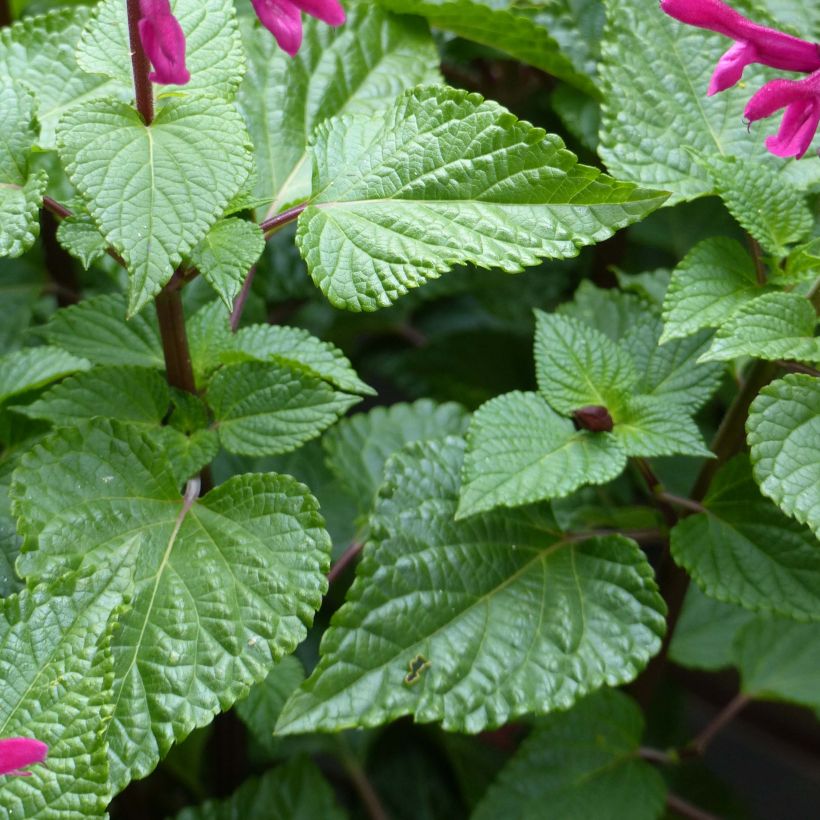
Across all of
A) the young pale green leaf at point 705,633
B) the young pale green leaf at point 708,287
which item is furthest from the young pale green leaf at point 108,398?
the young pale green leaf at point 705,633

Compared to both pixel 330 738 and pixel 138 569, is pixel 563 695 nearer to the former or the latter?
pixel 138 569

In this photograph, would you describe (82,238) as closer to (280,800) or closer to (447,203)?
(447,203)

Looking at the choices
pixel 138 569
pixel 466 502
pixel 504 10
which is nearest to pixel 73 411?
pixel 138 569

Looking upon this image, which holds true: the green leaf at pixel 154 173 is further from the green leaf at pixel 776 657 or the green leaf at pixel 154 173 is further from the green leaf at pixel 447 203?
the green leaf at pixel 776 657

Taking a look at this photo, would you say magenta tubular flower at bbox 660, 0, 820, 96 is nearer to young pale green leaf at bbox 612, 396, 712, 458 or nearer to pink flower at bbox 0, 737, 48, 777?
young pale green leaf at bbox 612, 396, 712, 458

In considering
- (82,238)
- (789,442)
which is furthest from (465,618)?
(82,238)

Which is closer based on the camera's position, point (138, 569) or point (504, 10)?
point (138, 569)
